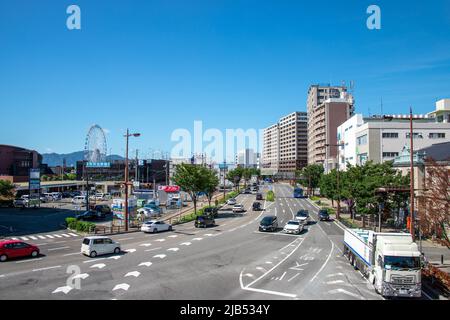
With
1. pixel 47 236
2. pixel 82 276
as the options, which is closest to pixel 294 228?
pixel 82 276

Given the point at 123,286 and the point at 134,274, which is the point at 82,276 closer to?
the point at 134,274

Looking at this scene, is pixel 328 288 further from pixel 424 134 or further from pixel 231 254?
pixel 424 134

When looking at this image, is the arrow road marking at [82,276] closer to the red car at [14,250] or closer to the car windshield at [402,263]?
the red car at [14,250]

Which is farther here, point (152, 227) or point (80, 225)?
point (152, 227)

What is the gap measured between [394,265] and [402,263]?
1.37ft

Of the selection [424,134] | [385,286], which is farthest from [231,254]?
[424,134]

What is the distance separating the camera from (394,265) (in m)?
17.7

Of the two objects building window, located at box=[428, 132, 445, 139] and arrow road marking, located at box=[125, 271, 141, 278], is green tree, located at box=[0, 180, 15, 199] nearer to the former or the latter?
arrow road marking, located at box=[125, 271, 141, 278]

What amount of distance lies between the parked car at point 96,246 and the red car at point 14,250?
3.70m

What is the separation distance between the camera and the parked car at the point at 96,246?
26203 millimetres

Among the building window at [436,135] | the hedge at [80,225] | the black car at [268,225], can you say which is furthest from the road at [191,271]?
the building window at [436,135]
